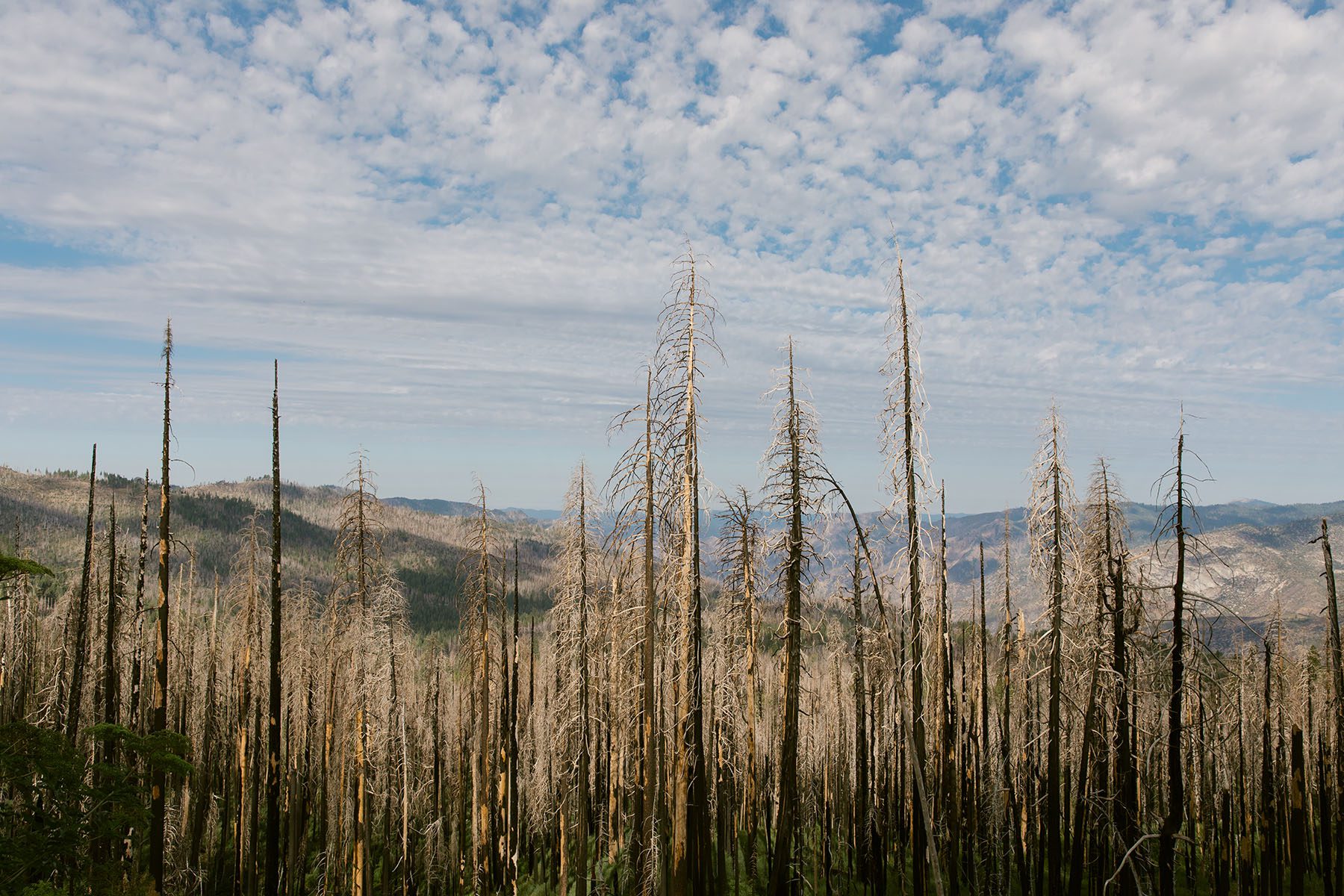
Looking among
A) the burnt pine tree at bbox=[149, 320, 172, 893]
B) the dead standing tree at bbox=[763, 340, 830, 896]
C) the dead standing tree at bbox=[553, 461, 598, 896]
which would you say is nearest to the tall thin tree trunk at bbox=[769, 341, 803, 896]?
the dead standing tree at bbox=[763, 340, 830, 896]

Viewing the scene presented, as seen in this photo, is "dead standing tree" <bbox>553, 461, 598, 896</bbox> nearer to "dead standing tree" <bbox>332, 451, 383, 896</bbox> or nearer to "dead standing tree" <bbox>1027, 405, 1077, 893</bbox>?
"dead standing tree" <bbox>332, 451, 383, 896</bbox>

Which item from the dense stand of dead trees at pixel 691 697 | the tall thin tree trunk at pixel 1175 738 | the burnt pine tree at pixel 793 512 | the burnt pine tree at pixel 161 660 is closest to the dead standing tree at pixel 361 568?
the dense stand of dead trees at pixel 691 697

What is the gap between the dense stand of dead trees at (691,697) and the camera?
36.1 ft

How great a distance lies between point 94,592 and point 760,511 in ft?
75.5

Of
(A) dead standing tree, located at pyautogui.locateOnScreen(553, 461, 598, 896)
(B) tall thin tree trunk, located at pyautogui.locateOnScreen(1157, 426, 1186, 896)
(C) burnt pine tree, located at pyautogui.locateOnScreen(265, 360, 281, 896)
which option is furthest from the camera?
(A) dead standing tree, located at pyautogui.locateOnScreen(553, 461, 598, 896)

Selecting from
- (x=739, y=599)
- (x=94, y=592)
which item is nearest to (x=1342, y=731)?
(x=739, y=599)

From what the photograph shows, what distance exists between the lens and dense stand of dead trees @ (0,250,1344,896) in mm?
11000

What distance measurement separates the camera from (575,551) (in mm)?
19328

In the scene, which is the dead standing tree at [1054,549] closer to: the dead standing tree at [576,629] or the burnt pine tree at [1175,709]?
the burnt pine tree at [1175,709]

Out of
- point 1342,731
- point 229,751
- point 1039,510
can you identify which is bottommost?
point 229,751

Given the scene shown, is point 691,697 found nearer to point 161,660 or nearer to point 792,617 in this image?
point 792,617

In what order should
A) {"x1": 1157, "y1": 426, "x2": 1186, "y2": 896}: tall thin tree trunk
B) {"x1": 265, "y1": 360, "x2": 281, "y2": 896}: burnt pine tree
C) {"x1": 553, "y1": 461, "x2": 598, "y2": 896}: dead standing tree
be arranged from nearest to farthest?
{"x1": 1157, "y1": 426, "x2": 1186, "y2": 896}: tall thin tree trunk, {"x1": 265, "y1": 360, "x2": 281, "y2": 896}: burnt pine tree, {"x1": 553, "y1": 461, "x2": 598, "y2": 896}: dead standing tree

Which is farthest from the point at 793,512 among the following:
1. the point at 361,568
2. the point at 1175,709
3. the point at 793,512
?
the point at 361,568

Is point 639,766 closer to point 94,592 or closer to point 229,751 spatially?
point 94,592
